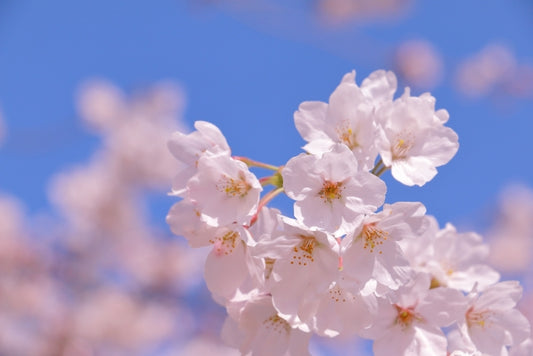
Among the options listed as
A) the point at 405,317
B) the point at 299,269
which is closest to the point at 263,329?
the point at 299,269

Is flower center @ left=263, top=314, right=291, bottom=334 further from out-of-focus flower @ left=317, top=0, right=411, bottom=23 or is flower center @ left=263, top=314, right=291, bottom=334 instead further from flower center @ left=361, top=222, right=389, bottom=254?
out-of-focus flower @ left=317, top=0, right=411, bottom=23

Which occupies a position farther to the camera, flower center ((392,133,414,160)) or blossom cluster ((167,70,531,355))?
flower center ((392,133,414,160))

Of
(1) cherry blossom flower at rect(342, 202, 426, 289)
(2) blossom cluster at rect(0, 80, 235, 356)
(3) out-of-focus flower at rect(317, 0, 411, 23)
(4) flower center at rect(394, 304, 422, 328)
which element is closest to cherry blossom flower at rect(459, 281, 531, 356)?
(4) flower center at rect(394, 304, 422, 328)

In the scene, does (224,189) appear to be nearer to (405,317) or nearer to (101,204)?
(405,317)

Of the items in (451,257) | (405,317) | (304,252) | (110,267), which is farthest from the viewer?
(110,267)

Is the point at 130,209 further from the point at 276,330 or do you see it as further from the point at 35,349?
the point at 276,330

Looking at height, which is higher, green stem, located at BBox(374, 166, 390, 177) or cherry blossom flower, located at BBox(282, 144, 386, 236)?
green stem, located at BBox(374, 166, 390, 177)

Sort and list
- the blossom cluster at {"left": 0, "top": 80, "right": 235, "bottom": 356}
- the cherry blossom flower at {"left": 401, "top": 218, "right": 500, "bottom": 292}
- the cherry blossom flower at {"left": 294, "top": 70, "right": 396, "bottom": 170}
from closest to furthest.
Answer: the cherry blossom flower at {"left": 294, "top": 70, "right": 396, "bottom": 170}, the cherry blossom flower at {"left": 401, "top": 218, "right": 500, "bottom": 292}, the blossom cluster at {"left": 0, "top": 80, "right": 235, "bottom": 356}

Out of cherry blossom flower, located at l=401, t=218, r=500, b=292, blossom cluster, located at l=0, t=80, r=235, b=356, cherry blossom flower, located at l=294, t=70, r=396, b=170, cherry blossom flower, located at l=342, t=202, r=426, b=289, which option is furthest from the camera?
blossom cluster, located at l=0, t=80, r=235, b=356

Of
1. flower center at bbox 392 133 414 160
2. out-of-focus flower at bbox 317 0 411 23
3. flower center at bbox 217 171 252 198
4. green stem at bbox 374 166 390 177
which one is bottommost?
flower center at bbox 217 171 252 198
